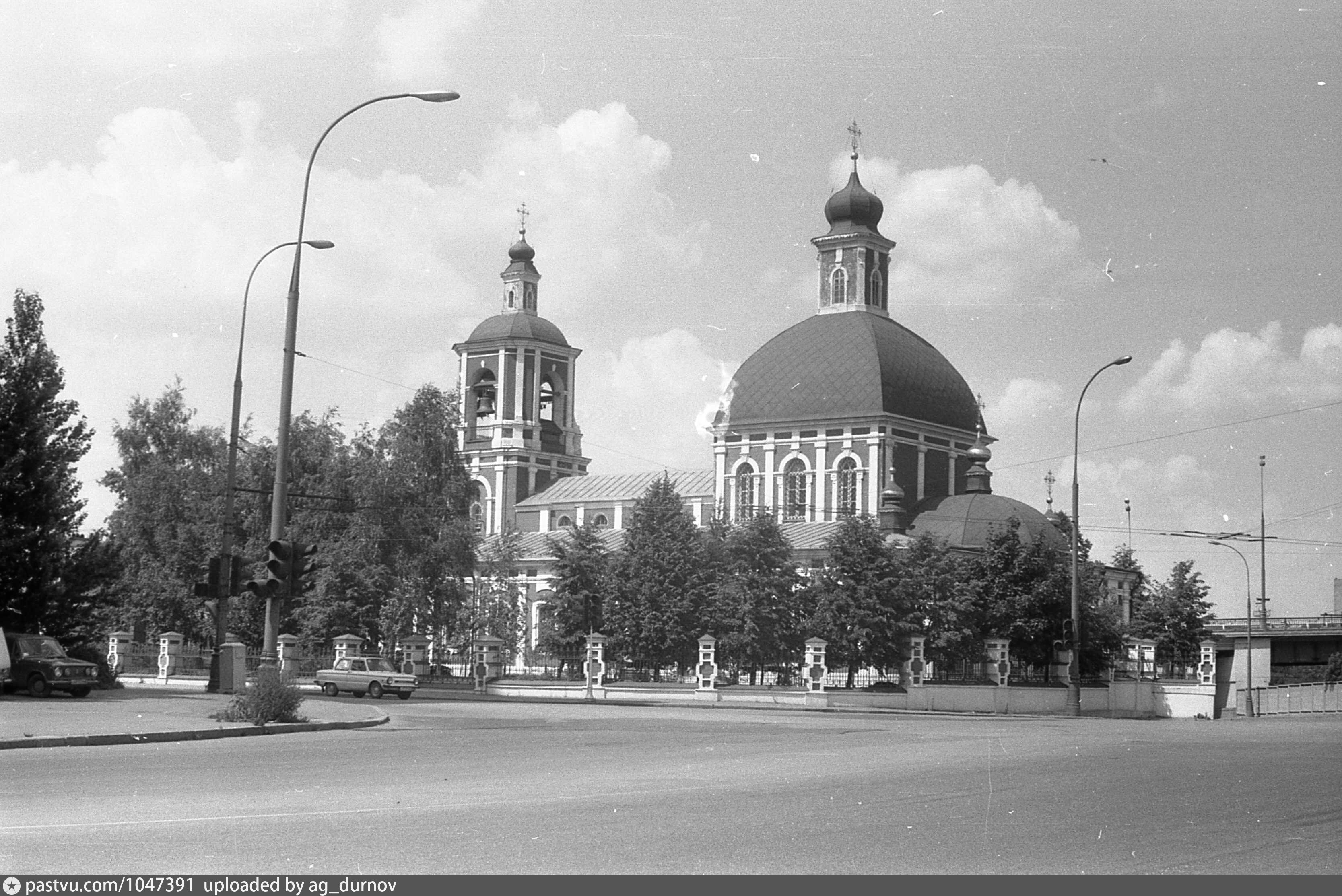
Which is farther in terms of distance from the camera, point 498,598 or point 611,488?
point 611,488

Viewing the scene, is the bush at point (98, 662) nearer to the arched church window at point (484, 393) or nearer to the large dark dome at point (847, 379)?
the large dark dome at point (847, 379)

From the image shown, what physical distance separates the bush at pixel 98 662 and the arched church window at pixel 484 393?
178 ft

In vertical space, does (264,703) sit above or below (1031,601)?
below

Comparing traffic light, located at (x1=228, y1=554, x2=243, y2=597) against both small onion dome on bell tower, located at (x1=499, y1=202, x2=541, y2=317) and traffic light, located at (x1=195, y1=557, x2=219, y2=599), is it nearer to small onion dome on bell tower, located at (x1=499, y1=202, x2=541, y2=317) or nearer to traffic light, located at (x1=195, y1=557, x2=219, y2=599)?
traffic light, located at (x1=195, y1=557, x2=219, y2=599)

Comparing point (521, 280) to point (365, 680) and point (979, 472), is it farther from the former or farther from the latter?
point (365, 680)

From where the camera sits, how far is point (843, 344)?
249 ft

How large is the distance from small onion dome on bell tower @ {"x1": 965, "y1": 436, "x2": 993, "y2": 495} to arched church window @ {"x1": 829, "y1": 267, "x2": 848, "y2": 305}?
11.5 metres

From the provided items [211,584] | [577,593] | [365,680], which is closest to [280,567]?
[211,584]

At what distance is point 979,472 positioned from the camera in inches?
2982

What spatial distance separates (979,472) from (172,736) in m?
59.3

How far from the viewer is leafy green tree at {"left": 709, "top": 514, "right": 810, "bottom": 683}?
5406 centimetres
